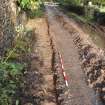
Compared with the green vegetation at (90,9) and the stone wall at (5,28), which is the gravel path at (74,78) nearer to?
the stone wall at (5,28)

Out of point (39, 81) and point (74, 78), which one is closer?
point (39, 81)

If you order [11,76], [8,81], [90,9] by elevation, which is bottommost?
[90,9]

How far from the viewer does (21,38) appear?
70.8ft

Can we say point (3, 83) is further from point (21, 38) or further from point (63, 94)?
point (21, 38)

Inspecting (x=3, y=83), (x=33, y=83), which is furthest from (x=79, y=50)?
(x=3, y=83)

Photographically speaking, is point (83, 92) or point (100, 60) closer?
point (83, 92)

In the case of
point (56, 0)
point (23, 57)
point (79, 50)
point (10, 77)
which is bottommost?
point (56, 0)

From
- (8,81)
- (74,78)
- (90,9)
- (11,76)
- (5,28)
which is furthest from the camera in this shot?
(90,9)

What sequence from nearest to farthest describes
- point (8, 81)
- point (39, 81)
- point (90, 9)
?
point (8, 81)
point (39, 81)
point (90, 9)

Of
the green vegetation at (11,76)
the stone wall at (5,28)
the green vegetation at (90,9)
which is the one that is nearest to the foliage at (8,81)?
the green vegetation at (11,76)

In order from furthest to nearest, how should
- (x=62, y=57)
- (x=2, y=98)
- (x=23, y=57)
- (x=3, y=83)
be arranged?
(x=62, y=57)
(x=23, y=57)
(x=3, y=83)
(x=2, y=98)

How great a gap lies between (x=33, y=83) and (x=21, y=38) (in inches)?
322

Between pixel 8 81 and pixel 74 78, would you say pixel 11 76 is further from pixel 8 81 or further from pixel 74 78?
pixel 74 78

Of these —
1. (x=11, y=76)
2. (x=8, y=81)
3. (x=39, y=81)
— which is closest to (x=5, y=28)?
(x=39, y=81)
